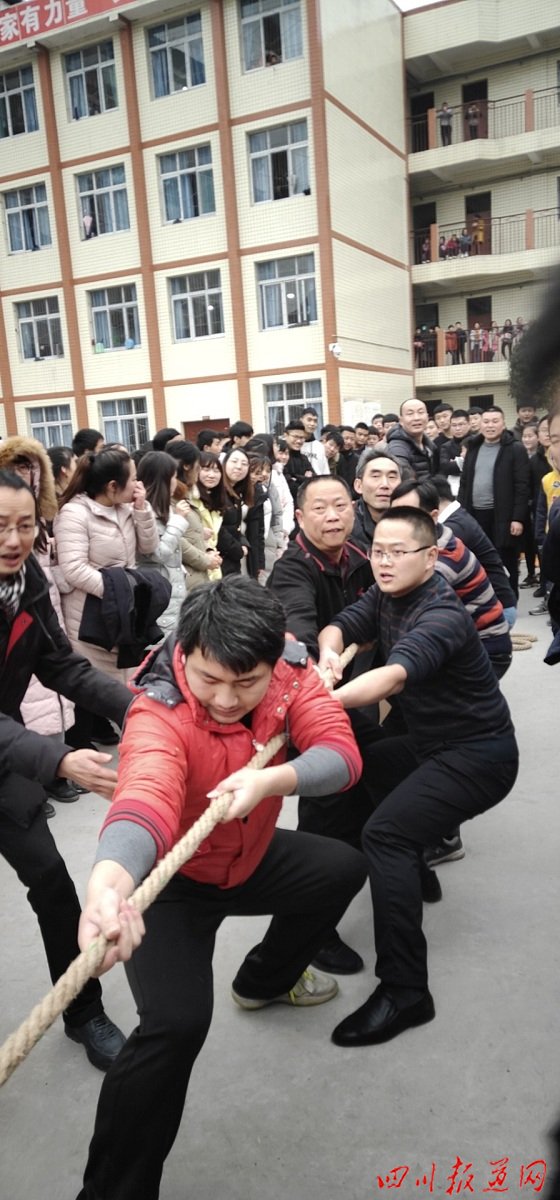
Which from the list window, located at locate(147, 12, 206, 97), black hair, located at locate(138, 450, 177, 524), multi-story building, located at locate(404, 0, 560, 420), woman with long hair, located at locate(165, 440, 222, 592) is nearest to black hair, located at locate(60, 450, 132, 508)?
black hair, located at locate(138, 450, 177, 524)

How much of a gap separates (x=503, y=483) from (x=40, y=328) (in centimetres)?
1363

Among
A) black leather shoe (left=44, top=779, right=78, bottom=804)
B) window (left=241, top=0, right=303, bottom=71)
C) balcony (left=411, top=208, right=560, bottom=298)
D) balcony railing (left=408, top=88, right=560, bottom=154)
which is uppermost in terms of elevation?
window (left=241, top=0, right=303, bottom=71)

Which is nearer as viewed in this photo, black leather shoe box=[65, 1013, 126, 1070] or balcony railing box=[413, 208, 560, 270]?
black leather shoe box=[65, 1013, 126, 1070]

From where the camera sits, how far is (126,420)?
55.1ft

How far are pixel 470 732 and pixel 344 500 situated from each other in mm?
902

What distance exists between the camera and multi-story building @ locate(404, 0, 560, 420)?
15609 millimetres

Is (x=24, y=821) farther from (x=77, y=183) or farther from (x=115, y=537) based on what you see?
(x=77, y=183)

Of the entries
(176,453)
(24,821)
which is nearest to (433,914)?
(24,821)

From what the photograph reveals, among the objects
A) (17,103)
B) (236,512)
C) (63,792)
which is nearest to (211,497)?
(236,512)

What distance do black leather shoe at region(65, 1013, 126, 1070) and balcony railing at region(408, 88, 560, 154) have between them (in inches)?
693

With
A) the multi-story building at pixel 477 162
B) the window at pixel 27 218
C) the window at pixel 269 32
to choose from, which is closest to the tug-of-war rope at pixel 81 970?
the multi-story building at pixel 477 162

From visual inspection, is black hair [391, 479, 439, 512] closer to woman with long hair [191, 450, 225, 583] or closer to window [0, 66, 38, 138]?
woman with long hair [191, 450, 225, 583]

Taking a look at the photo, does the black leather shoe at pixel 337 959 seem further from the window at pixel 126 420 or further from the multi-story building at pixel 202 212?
the window at pixel 126 420

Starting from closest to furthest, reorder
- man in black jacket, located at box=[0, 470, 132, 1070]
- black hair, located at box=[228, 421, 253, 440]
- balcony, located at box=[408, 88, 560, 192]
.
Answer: man in black jacket, located at box=[0, 470, 132, 1070] < black hair, located at box=[228, 421, 253, 440] < balcony, located at box=[408, 88, 560, 192]
